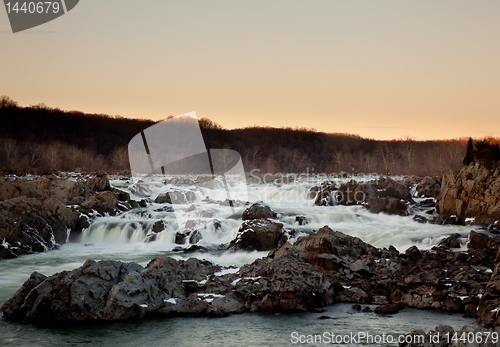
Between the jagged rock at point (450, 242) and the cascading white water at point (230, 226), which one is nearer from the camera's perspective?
the jagged rock at point (450, 242)

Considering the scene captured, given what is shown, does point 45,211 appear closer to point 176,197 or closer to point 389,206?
point 176,197

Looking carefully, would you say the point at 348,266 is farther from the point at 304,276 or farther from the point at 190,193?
the point at 190,193

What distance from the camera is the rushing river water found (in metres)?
7.82

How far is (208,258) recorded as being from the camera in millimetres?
14922

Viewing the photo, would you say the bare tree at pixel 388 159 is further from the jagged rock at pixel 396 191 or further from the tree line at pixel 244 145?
the jagged rock at pixel 396 191

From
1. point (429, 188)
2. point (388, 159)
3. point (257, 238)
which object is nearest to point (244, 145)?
point (388, 159)

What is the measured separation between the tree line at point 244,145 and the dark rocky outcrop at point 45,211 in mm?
55699

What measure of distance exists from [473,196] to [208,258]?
13854 mm

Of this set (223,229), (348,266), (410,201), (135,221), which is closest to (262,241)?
(223,229)

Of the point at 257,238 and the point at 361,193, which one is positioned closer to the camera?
the point at 257,238

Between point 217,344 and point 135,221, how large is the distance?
43.9 feet

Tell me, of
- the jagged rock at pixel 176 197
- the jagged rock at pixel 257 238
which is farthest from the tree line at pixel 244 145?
the jagged rock at pixel 257 238

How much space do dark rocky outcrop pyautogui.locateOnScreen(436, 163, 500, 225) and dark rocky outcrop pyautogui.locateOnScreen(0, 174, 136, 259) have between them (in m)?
17.0

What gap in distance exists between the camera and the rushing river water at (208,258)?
25.7 ft
